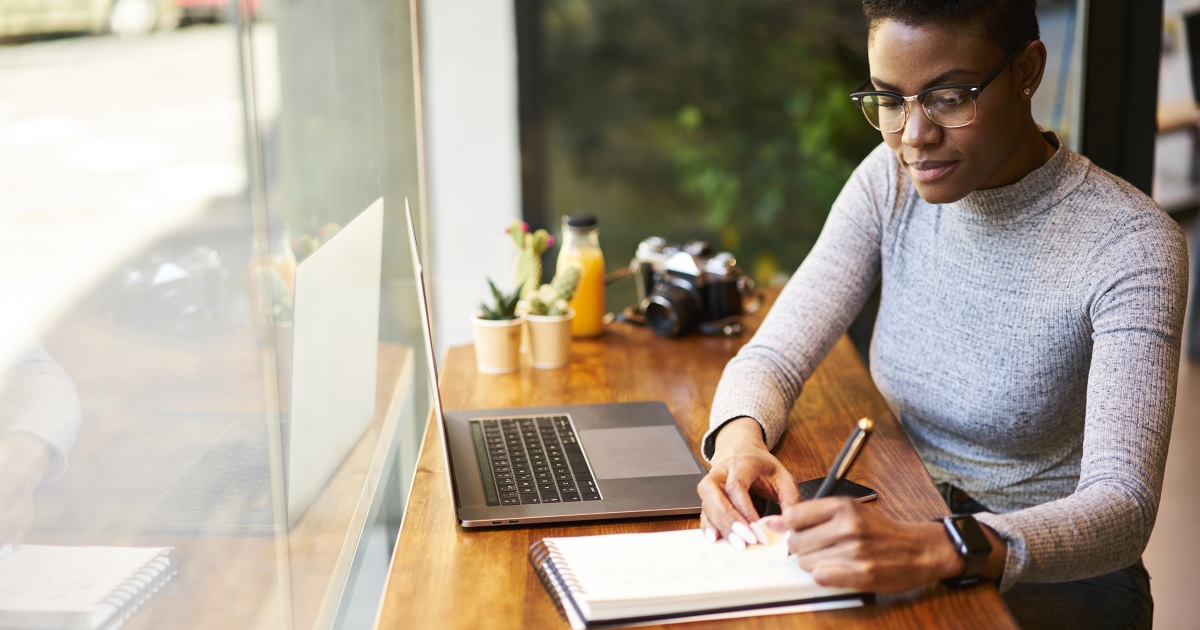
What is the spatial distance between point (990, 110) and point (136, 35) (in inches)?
37.0

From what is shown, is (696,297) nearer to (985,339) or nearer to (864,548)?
(985,339)

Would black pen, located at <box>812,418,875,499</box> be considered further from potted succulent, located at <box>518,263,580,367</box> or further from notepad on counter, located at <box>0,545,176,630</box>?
potted succulent, located at <box>518,263,580,367</box>

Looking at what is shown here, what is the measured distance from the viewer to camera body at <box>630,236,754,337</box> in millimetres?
1848

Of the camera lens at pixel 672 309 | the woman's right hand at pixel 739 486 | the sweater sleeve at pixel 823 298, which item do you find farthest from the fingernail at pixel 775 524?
the camera lens at pixel 672 309

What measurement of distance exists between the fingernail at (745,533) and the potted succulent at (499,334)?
710 millimetres

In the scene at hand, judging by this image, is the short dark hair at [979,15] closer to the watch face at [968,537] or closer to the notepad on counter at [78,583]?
the watch face at [968,537]

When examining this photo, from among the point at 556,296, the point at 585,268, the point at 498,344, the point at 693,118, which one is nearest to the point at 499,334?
the point at 498,344

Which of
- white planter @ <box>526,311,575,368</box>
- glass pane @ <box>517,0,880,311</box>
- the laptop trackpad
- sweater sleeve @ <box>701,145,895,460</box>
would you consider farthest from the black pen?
glass pane @ <box>517,0,880,311</box>

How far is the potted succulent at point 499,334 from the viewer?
5.33ft

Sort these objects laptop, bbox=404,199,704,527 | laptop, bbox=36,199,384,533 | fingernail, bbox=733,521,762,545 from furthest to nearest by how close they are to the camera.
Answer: laptop, bbox=404,199,704,527, fingernail, bbox=733,521,762,545, laptop, bbox=36,199,384,533

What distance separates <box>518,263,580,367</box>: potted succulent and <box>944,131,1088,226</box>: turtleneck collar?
680mm

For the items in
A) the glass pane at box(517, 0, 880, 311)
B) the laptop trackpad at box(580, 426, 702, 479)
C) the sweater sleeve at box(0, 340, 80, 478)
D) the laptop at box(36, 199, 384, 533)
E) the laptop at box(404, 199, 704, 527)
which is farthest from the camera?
the glass pane at box(517, 0, 880, 311)

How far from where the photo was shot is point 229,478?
31.0 inches

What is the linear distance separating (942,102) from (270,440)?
84 centimetres
